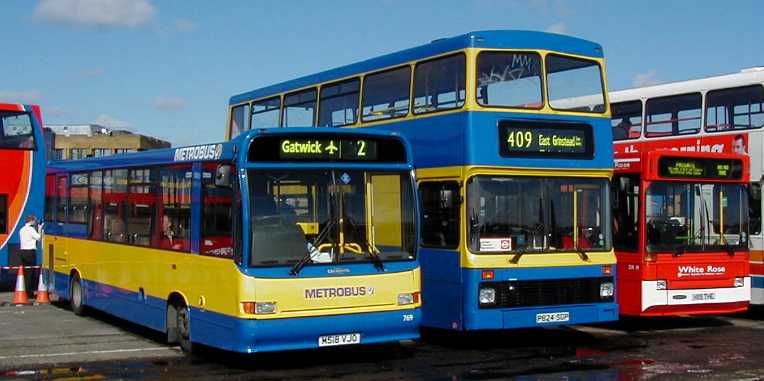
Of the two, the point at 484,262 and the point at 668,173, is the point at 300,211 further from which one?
the point at 668,173

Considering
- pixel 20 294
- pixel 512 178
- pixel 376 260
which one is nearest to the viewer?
pixel 376 260

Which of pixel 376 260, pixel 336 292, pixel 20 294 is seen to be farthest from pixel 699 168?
pixel 20 294

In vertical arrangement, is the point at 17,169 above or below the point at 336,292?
above

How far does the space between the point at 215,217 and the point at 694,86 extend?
10709 millimetres

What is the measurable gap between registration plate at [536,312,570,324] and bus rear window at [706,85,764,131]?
633cm

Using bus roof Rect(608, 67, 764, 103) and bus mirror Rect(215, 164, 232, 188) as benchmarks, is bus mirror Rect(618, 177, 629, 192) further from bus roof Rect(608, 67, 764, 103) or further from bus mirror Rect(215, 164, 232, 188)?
bus mirror Rect(215, 164, 232, 188)

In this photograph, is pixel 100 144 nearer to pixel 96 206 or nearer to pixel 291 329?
pixel 96 206

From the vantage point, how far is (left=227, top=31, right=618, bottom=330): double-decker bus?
13328mm

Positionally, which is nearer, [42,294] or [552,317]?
[552,317]

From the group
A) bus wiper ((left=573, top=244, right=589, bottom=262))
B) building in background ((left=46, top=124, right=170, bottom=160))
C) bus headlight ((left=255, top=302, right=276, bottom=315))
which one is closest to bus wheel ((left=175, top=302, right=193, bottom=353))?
bus headlight ((left=255, top=302, right=276, bottom=315))

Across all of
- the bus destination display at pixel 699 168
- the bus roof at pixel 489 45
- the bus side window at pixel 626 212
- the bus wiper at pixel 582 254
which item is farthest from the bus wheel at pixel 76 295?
the bus destination display at pixel 699 168

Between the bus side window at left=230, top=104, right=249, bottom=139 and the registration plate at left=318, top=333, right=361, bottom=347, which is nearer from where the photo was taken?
the registration plate at left=318, top=333, right=361, bottom=347

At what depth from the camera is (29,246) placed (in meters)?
22.7

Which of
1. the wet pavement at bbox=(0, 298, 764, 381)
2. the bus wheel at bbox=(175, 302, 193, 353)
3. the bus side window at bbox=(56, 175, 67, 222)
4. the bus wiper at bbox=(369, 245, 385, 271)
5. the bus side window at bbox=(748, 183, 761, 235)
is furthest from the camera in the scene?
the bus side window at bbox=(56, 175, 67, 222)
